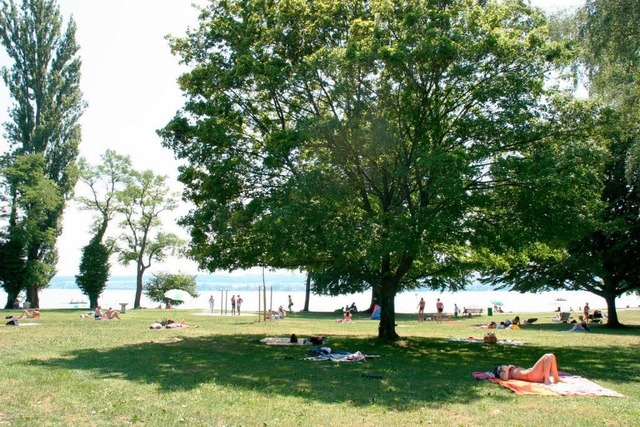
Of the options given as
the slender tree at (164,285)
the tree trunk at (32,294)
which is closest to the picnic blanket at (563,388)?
the tree trunk at (32,294)

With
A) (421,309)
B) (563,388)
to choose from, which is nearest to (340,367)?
(563,388)

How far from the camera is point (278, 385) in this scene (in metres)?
12.2

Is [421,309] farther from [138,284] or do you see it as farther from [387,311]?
[138,284]

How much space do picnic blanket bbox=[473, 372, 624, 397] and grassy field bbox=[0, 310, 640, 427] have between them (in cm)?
38

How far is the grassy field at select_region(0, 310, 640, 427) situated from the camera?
9.12 metres

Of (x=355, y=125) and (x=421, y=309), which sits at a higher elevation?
(x=355, y=125)

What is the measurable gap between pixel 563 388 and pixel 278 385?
649 centimetres

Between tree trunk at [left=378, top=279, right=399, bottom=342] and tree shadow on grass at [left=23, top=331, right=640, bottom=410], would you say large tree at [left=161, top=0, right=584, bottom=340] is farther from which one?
tree shadow on grass at [left=23, top=331, right=640, bottom=410]

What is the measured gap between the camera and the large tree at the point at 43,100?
154 ft

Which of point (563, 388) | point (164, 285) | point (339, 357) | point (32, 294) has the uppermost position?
point (164, 285)

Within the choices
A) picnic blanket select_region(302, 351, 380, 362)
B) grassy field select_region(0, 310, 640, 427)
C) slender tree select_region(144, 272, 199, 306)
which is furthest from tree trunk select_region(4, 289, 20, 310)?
picnic blanket select_region(302, 351, 380, 362)

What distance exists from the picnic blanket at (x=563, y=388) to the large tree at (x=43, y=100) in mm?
45455

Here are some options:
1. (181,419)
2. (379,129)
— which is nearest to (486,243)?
(379,129)

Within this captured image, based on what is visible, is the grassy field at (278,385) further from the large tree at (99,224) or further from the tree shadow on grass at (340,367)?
the large tree at (99,224)
